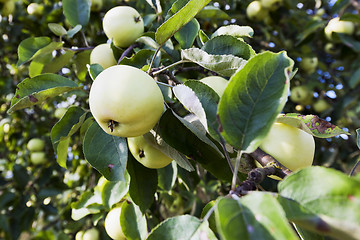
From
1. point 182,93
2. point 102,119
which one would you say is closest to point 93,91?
point 102,119

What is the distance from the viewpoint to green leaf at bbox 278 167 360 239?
0.36 metres

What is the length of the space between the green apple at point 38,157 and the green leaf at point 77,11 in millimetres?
1135

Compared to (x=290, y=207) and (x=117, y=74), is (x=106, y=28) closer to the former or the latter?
(x=117, y=74)

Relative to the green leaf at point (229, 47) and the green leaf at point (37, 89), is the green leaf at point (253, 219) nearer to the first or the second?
the green leaf at point (229, 47)

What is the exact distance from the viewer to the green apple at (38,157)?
212 cm

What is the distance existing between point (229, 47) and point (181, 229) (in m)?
0.46

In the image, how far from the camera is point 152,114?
0.67 metres

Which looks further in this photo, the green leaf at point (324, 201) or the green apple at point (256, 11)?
the green apple at point (256, 11)

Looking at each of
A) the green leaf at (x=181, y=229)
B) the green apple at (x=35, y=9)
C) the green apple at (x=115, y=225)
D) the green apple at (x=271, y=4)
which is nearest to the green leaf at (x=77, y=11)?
the green apple at (x=35, y=9)

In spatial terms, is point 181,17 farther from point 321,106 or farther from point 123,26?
point 321,106

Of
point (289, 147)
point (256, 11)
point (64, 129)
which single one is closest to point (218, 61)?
point (289, 147)

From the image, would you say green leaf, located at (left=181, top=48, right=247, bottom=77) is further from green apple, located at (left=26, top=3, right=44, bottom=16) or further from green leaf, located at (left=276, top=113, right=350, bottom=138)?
green apple, located at (left=26, top=3, right=44, bottom=16)

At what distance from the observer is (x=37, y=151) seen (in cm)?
216

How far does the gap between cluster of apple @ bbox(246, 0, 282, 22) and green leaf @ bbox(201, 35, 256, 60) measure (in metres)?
1.44
